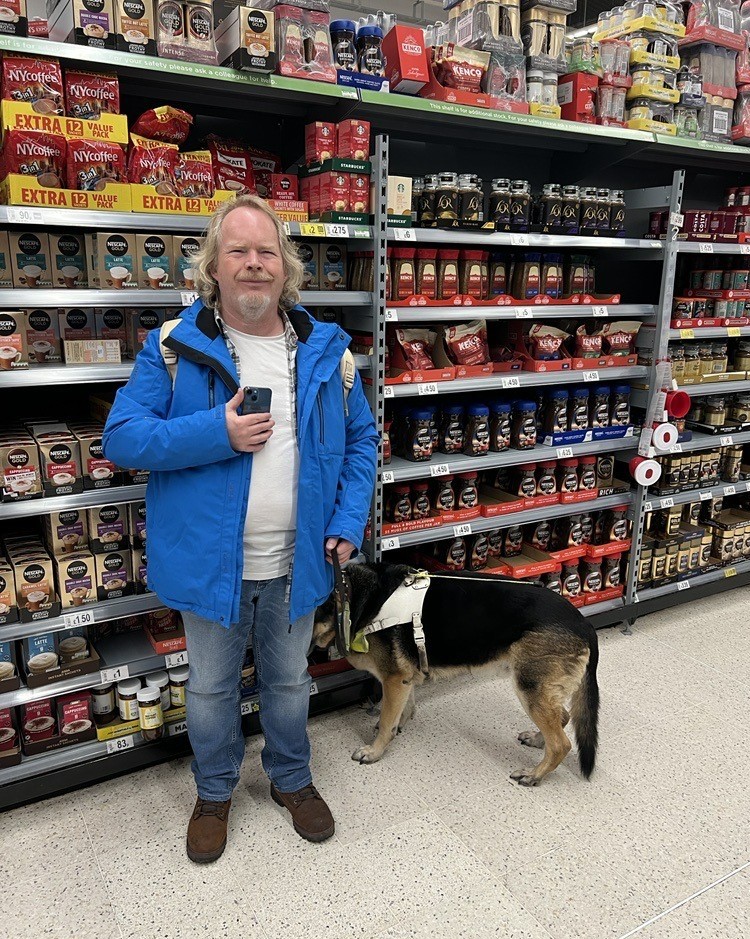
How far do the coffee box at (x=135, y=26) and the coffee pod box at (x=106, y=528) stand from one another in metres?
1.45

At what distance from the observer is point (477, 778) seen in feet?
8.78

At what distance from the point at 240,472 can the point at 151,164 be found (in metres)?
1.10

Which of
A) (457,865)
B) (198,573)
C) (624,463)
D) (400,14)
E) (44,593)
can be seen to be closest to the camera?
(198,573)

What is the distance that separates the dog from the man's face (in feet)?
3.35

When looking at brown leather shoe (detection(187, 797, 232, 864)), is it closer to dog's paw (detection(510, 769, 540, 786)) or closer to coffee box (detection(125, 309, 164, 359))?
dog's paw (detection(510, 769, 540, 786))

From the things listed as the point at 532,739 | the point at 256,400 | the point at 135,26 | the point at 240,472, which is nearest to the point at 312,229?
the point at 135,26

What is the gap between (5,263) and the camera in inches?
88.6

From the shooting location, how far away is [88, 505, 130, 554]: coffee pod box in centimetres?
252

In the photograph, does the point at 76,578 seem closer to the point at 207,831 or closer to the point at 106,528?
the point at 106,528

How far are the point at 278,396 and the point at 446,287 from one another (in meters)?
1.26

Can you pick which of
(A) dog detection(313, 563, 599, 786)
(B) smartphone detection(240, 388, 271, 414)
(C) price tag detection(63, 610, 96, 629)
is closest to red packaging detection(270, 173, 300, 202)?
(B) smartphone detection(240, 388, 271, 414)

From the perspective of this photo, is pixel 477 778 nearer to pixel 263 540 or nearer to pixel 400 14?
pixel 263 540

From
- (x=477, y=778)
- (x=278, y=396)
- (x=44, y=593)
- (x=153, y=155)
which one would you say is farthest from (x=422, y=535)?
(x=153, y=155)

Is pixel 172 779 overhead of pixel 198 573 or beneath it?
beneath
